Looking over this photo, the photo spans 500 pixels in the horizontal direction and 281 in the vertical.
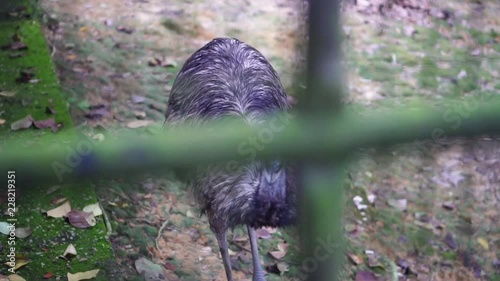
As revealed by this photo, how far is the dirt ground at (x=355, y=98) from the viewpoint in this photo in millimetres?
2869

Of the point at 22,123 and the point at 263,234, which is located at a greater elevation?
the point at 22,123

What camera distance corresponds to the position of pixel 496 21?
4.37 metres

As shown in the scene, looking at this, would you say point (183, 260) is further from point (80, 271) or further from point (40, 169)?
point (40, 169)

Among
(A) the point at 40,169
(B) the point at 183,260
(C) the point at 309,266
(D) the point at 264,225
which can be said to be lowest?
(B) the point at 183,260

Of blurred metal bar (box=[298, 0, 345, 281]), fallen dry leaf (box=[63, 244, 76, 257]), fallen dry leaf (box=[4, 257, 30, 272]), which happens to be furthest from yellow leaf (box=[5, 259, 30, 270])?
blurred metal bar (box=[298, 0, 345, 281])

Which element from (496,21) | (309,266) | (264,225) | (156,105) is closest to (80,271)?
(264,225)

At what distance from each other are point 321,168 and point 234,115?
1.73 m

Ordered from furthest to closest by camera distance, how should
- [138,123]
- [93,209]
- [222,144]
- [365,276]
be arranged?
[138,123] < [93,209] < [365,276] < [222,144]

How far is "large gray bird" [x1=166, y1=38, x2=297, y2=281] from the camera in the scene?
→ 2398 millimetres

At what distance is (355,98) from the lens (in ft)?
10.3

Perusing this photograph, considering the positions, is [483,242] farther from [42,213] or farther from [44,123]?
[44,123]

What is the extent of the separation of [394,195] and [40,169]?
2696mm

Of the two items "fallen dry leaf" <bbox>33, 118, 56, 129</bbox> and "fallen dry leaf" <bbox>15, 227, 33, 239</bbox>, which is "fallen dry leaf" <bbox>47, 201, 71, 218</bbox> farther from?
"fallen dry leaf" <bbox>33, 118, 56, 129</bbox>

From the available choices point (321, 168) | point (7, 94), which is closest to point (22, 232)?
point (7, 94)
